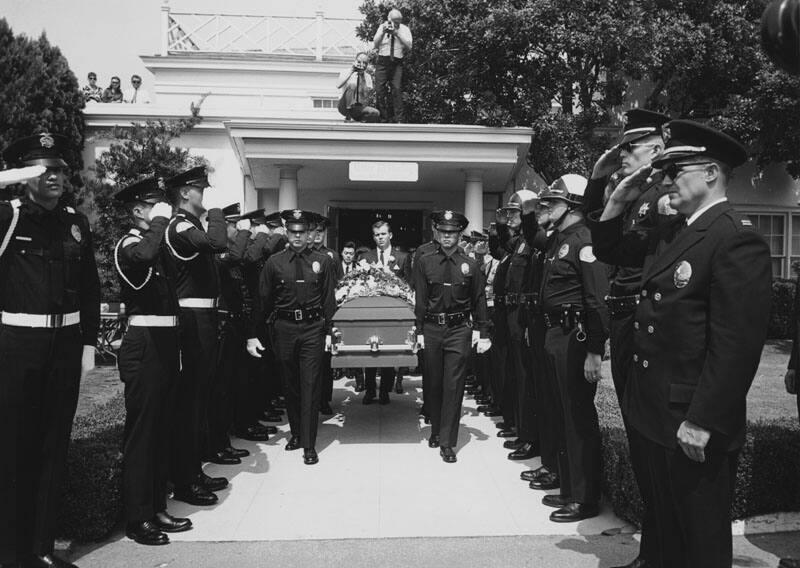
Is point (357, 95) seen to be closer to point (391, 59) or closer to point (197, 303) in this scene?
point (391, 59)

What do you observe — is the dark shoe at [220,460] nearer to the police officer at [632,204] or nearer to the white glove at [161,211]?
the white glove at [161,211]

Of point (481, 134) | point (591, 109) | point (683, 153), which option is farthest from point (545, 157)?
Answer: point (683, 153)

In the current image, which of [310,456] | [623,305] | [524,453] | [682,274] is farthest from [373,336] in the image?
[682,274]

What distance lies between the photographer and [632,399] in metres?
2.80

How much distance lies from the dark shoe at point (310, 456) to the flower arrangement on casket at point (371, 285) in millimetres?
1619

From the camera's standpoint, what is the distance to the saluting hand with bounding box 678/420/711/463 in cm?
235

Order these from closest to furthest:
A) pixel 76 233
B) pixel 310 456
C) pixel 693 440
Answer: pixel 693 440 < pixel 76 233 < pixel 310 456

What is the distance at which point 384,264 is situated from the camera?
26.7 ft

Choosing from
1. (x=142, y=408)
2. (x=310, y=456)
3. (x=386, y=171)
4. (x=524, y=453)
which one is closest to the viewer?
(x=142, y=408)

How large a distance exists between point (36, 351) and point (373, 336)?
3136 mm

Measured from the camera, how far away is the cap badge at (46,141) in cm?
350

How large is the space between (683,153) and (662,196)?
79 cm

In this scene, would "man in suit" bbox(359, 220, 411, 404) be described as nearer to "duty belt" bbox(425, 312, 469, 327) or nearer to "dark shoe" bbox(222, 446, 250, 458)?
"duty belt" bbox(425, 312, 469, 327)

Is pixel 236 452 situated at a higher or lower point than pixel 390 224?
lower
